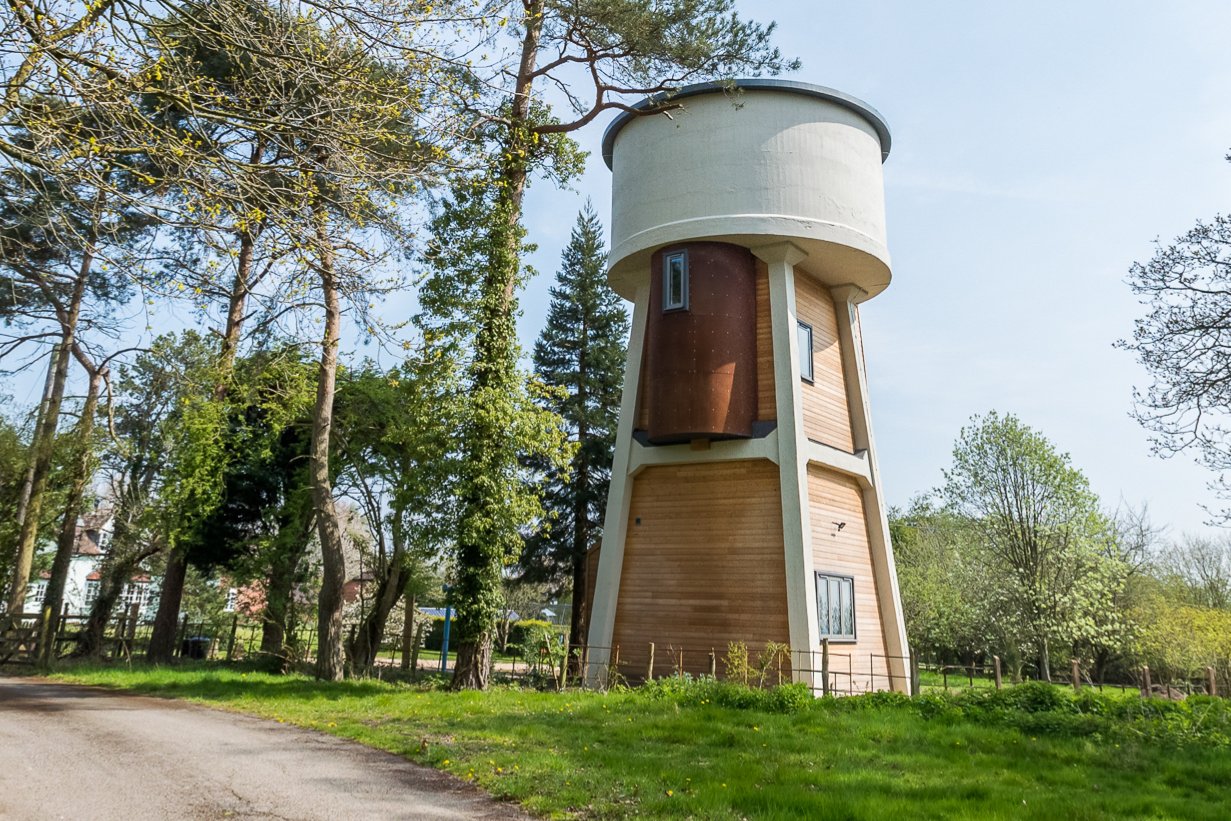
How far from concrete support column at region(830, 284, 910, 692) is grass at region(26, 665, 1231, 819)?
517 cm

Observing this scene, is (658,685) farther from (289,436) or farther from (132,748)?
(289,436)

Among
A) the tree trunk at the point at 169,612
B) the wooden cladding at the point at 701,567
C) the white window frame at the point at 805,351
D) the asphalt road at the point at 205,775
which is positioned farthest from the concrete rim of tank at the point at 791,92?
the tree trunk at the point at 169,612

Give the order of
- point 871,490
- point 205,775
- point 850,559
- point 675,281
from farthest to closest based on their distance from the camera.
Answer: point 871,490 < point 675,281 < point 850,559 < point 205,775

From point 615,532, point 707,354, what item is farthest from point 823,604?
point 707,354

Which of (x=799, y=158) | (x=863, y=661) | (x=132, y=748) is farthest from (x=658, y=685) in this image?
(x=799, y=158)

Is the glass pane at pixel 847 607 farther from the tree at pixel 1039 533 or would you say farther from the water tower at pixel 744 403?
the tree at pixel 1039 533

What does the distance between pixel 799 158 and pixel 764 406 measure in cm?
484

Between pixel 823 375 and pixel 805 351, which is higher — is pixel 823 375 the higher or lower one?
the lower one

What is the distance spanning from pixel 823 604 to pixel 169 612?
15.3 metres

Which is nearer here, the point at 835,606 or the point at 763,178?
the point at 835,606

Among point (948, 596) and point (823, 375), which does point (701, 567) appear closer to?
point (823, 375)

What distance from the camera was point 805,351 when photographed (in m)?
16.2

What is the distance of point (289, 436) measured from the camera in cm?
2111

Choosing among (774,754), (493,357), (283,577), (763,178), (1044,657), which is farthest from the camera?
(1044,657)
